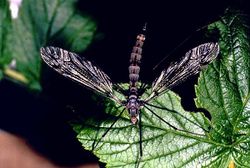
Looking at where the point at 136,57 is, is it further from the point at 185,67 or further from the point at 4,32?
the point at 4,32

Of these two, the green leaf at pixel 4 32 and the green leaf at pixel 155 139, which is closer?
the green leaf at pixel 155 139

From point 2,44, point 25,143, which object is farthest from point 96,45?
point 25,143

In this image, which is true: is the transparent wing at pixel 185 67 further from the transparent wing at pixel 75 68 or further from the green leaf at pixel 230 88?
the transparent wing at pixel 75 68

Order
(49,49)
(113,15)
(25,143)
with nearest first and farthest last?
(49,49)
(113,15)
(25,143)

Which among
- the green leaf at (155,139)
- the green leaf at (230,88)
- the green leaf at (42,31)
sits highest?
the green leaf at (42,31)

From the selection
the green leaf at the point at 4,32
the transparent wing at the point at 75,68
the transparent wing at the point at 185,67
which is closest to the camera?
the transparent wing at the point at 185,67

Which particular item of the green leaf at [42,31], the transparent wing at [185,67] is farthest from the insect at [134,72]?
the green leaf at [42,31]

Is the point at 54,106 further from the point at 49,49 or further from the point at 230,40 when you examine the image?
the point at 230,40
